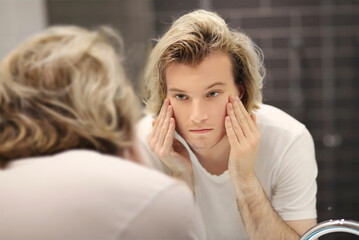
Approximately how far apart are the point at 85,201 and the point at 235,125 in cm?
39

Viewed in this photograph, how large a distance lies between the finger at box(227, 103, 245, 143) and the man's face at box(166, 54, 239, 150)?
0.04ft

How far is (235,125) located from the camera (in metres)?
1.01

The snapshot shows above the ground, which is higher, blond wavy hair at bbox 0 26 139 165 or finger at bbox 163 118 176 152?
blond wavy hair at bbox 0 26 139 165

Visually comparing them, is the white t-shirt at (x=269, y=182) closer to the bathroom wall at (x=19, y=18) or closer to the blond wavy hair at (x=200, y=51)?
the blond wavy hair at (x=200, y=51)

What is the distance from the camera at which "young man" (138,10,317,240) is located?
0.98m

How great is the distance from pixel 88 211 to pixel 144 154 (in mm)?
200

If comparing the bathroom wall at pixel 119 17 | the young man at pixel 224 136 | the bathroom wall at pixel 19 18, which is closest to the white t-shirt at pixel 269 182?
the young man at pixel 224 136

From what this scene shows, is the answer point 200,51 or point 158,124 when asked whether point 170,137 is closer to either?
point 158,124

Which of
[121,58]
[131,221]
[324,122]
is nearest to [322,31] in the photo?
[324,122]

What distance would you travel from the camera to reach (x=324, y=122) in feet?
3.98

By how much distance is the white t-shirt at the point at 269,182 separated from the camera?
1.03 meters

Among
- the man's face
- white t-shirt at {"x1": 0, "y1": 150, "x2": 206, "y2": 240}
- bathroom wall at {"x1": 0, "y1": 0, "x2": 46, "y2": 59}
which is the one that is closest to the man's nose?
the man's face

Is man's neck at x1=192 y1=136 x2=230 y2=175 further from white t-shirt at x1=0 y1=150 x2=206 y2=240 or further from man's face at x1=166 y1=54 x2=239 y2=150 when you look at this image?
white t-shirt at x1=0 y1=150 x2=206 y2=240

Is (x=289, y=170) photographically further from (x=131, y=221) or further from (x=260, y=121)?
(x=131, y=221)
